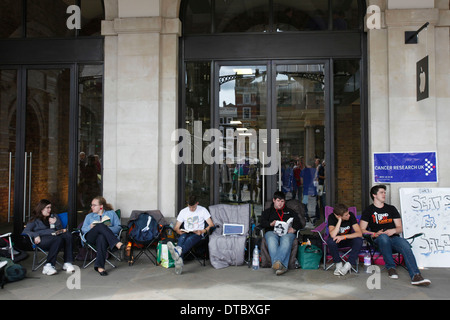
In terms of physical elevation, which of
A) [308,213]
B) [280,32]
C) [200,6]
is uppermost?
[200,6]

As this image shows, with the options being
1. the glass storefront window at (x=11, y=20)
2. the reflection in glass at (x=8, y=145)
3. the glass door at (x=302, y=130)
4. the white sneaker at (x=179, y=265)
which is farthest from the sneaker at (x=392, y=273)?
the glass storefront window at (x=11, y=20)

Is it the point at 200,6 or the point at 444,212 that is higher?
the point at 200,6

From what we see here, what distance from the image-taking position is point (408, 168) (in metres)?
6.60

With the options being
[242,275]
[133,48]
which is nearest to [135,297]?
[242,275]

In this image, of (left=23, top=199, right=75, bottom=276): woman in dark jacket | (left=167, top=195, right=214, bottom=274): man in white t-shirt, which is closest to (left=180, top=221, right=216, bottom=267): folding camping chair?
(left=167, top=195, right=214, bottom=274): man in white t-shirt

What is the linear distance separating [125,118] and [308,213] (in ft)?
12.7

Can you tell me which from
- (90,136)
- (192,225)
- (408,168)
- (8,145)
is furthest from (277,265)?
(8,145)

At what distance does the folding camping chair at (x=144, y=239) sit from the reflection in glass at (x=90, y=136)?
1.28 m

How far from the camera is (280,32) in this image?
287 inches

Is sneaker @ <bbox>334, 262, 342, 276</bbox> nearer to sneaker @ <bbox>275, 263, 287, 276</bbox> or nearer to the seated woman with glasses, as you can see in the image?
sneaker @ <bbox>275, 263, 287, 276</bbox>

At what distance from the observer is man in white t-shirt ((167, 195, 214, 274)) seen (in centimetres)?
614

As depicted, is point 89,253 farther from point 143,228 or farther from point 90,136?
point 90,136
